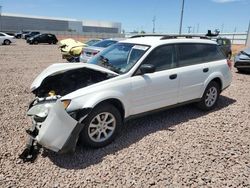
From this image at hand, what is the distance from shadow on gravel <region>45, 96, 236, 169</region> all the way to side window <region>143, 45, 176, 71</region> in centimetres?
111

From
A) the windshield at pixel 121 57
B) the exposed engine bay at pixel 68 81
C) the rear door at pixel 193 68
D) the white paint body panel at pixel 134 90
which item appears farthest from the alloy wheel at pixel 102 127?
the rear door at pixel 193 68

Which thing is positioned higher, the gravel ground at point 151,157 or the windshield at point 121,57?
the windshield at point 121,57

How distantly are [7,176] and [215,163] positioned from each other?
111 inches

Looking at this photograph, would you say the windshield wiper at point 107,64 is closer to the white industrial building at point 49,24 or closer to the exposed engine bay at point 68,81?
the exposed engine bay at point 68,81

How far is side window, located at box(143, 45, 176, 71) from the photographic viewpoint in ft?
14.8

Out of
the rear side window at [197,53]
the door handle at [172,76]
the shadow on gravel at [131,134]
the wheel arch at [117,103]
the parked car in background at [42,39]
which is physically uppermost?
the rear side window at [197,53]

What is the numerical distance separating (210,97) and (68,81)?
10.7ft

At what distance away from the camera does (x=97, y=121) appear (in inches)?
150

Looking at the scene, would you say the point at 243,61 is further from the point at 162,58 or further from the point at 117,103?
the point at 117,103

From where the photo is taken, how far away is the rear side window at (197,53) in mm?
5031

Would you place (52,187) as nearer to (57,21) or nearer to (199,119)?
(199,119)

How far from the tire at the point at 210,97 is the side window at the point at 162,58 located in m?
1.26

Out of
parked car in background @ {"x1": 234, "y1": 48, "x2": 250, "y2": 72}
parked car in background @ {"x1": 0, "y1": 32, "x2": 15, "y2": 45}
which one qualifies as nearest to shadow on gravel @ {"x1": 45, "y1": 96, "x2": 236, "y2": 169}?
parked car in background @ {"x1": 234, "y1": 48, "x2": 250, "y2": 72}

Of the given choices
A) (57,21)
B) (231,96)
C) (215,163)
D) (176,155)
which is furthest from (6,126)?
(57,21)
